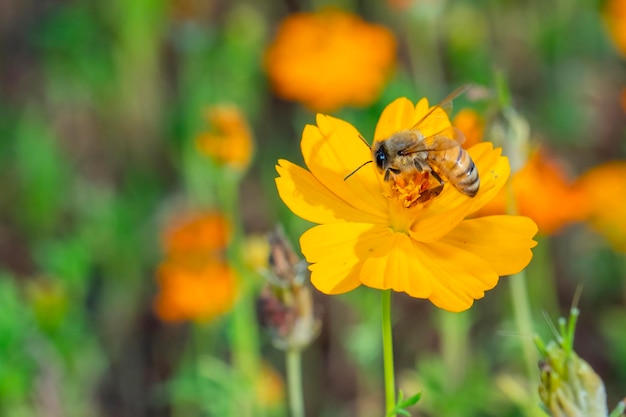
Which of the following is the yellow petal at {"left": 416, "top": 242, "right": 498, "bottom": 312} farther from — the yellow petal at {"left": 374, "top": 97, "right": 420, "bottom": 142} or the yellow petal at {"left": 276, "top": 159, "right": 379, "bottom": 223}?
the yellow petal at {"left": 374, "top": 97, "right": 420, "bottom": 142}

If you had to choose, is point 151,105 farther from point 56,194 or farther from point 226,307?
point 226,307

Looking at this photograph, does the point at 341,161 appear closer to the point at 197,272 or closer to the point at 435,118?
the point at 435,118

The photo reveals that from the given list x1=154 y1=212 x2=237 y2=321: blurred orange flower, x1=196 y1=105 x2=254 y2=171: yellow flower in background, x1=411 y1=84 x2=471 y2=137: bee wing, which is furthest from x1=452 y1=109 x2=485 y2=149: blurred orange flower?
x1=154 y1=212 x2=237 y2=321: blurred orange flower

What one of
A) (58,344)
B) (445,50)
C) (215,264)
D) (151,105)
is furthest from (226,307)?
(445,50)

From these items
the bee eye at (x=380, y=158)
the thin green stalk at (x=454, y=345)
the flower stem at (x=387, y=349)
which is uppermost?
the bee eye at (x=380, y=158)

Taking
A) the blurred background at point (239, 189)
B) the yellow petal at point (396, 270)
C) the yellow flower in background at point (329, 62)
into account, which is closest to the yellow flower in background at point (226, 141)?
the blurred background at point (239, 189)

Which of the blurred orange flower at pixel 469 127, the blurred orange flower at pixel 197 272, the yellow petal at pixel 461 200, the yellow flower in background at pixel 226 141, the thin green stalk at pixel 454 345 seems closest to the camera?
the yellow petal at pixel 461 200

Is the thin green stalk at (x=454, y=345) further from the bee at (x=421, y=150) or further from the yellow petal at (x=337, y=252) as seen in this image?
the yellow petal at (x=337, y=252)
